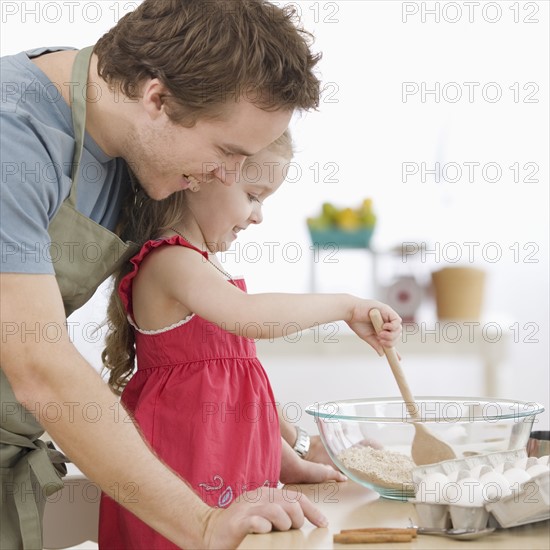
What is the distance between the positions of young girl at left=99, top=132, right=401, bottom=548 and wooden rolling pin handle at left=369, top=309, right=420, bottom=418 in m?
0.01

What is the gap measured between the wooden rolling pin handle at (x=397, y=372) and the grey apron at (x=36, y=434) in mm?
369

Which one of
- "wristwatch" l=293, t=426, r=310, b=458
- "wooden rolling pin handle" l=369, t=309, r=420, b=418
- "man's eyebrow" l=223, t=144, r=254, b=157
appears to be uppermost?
"man's eyebrow" l=223, t=144, r=254, b=157

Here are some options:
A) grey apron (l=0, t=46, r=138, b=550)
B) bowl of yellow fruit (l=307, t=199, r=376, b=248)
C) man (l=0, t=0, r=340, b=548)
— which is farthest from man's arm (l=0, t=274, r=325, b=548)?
bowl of yellow fruit (l=307, t=199, r=376, b=248)

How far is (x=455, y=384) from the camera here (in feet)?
8.98

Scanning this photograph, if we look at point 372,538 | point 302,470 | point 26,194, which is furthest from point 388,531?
point 26,194

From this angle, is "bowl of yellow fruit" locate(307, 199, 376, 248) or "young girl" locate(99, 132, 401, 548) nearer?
"young girl" locate(99, 132, 401, 548)

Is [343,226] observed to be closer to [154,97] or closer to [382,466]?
[154,97]

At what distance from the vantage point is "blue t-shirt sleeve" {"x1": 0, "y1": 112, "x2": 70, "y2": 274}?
0.91 meters

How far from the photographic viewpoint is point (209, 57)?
1066 mm

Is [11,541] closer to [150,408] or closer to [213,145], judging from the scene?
[150,408]

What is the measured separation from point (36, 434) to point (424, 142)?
193cm

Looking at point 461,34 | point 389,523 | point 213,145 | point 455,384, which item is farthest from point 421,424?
point 461,34

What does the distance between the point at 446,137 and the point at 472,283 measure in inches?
20.5

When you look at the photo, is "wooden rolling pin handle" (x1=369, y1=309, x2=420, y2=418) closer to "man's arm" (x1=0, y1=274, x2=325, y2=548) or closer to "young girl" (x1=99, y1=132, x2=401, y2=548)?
"young girl" (x1=99, y1=132, x2=401, y2=548)
